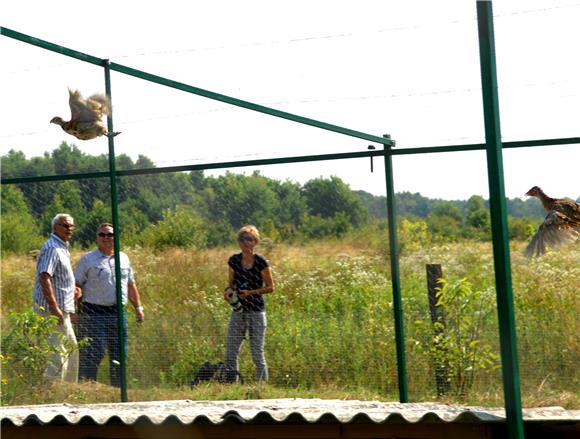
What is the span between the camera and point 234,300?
321 inches

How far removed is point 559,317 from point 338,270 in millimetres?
1953

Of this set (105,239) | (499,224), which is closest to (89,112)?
(105,239)

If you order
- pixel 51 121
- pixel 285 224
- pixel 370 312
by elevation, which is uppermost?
pixel 51 121

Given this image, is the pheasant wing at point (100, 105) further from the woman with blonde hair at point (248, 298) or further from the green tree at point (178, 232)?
the green tree at point (178, 232)

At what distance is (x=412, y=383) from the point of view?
7570 millimetres

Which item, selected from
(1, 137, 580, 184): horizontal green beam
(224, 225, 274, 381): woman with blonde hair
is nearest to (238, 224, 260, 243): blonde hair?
(224, 225, 274, 381): woman with blonde hair

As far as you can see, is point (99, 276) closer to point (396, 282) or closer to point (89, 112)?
point (89, 112)

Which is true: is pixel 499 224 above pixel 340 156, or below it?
below

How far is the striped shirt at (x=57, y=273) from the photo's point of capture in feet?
27.7

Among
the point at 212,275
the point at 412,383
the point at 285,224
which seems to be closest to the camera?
the point at 412,383

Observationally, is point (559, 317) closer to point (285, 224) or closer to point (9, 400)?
point (285, 224)

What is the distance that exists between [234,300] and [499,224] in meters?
4.14

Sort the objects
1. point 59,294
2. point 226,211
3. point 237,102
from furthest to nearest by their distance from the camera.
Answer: point 226,211 → point 59,294 → point 237,102

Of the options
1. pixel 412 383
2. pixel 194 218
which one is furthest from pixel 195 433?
pixel 194 218
